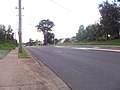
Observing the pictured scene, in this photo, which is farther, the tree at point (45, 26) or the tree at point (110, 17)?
the tree at point (45, 26)

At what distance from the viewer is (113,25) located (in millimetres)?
78312

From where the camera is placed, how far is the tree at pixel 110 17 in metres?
77.6

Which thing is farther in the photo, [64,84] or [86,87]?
[64,84]

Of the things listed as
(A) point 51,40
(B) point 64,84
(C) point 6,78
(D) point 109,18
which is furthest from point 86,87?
(A) point 51,40

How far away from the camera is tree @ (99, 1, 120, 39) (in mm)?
77625

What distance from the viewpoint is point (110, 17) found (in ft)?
255

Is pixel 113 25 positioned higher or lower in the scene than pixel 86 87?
higher

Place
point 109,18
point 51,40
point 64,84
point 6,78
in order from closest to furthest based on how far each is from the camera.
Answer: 1. point 64,84
2. point 6,78
3. point 109,18
4. point 51,40

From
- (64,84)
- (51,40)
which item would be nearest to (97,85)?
(64,84)

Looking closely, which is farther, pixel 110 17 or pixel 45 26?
pixel 45 26

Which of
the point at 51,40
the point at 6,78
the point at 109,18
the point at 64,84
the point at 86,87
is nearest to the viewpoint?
the point at 86,87

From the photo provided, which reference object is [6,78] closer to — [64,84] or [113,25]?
[64,84]

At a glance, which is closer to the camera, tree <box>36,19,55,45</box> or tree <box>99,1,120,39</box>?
tree <box>99,1,120,39</box>

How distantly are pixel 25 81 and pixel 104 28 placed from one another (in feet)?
234
